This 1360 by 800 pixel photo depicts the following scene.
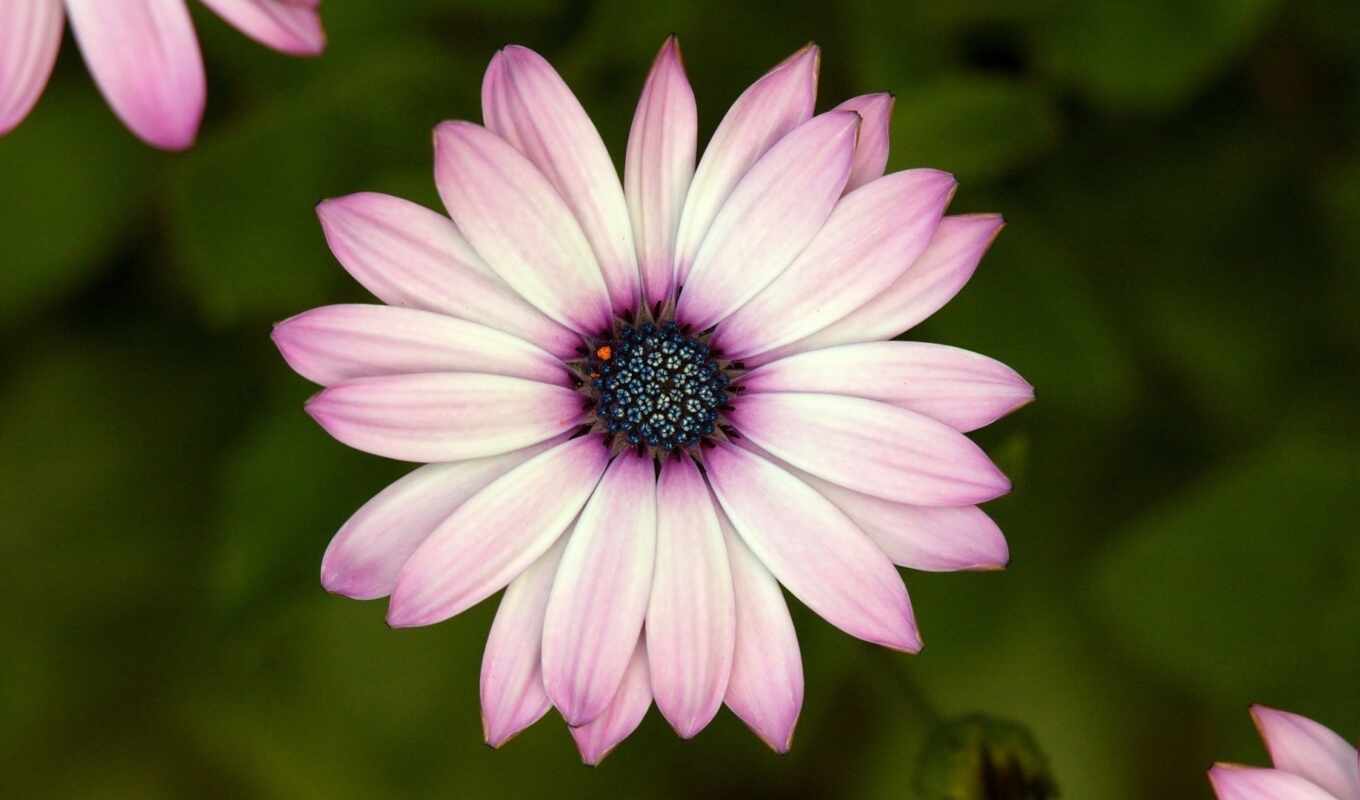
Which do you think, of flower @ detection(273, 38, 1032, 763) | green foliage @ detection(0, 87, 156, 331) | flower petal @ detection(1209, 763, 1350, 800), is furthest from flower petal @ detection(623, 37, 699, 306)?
green foliage @ detection(0, 87, 156, 331)

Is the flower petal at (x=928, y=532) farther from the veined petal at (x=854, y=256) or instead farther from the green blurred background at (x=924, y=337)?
the green blurred background at (x=924, y=337)

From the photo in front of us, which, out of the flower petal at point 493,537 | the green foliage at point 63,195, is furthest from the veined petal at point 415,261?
the green foliage at point 63,195

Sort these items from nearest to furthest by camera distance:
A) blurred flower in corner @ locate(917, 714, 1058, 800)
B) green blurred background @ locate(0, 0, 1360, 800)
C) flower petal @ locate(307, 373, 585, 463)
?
1. flower petal @ locate(307, 373, 585, 463)
2. blurred flower in corner @ locate(917, 714, 1058, 800)
3. green blurred background @ locate(0, 0, 1360, 800)

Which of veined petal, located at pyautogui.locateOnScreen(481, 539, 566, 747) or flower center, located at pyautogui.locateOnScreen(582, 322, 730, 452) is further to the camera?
flower center, located at pyautogui.locateOnScreen(582, 322, 730, 452)

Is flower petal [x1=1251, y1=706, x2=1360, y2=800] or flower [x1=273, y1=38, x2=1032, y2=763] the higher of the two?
flower [x1=273, y1=38, x2=1032, y2=763]

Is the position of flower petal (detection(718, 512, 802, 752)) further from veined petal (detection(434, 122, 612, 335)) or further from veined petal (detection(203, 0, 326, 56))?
veined petal (detection(203, 0, 326, 56))

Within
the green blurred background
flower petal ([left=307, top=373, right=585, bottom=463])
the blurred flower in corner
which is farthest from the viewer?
the green blurred background

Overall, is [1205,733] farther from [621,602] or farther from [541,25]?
[541,25]

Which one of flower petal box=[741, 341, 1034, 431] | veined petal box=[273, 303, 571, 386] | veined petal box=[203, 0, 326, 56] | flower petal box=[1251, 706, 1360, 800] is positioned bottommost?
flower petal box=[1251, 706, 1360, 800]
